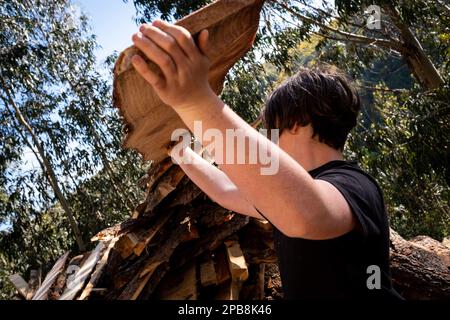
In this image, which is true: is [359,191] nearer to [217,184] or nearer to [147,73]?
[147,73]

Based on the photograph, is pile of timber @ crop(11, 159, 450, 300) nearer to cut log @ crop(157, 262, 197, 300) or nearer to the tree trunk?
cut log @ crop(157, 262, 197, 300)

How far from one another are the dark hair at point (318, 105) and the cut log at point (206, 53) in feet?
0.53

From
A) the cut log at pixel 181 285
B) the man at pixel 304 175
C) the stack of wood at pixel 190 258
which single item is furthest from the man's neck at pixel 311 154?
the cut log at pixel 181 285

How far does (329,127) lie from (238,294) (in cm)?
197

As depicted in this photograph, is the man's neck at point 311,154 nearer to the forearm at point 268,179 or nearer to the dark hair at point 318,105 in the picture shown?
the dark hair at point 318,105

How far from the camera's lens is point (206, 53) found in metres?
0.72

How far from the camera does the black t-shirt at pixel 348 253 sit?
84 centimetres

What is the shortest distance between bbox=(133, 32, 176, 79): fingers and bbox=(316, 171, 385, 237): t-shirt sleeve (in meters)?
0.39

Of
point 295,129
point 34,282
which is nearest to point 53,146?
point 34,282

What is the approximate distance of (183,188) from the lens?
284 centimetres

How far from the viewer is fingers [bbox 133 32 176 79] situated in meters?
0.63

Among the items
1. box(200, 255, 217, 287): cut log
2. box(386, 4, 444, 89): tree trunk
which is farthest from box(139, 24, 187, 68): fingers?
box(386, 4, 444, 89): tree trunk
